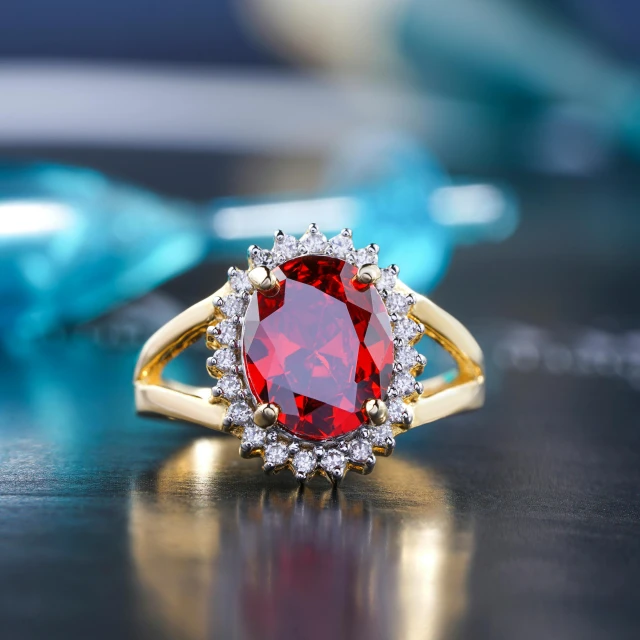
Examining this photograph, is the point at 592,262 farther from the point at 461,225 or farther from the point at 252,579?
the point at 252,579

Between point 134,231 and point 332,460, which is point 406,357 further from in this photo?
point 134,231

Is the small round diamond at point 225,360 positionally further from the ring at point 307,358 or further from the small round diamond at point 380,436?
the small round diamond at point 380,436

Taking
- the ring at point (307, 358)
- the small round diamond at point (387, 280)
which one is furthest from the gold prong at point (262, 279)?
the small round diamond at point (387, 280)

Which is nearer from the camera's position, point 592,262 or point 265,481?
point 265,481

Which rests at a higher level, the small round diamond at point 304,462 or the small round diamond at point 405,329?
the small round diamond at point 405,329

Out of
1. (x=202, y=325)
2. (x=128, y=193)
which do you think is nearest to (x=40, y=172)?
(x=128, y=193)

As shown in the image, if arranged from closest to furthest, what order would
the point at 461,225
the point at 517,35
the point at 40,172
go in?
the point at 40,172 → the point at 461,225 → the point at 517,35

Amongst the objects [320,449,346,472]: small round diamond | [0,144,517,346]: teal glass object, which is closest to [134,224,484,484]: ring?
[320,449,346,472]: small round diamond
